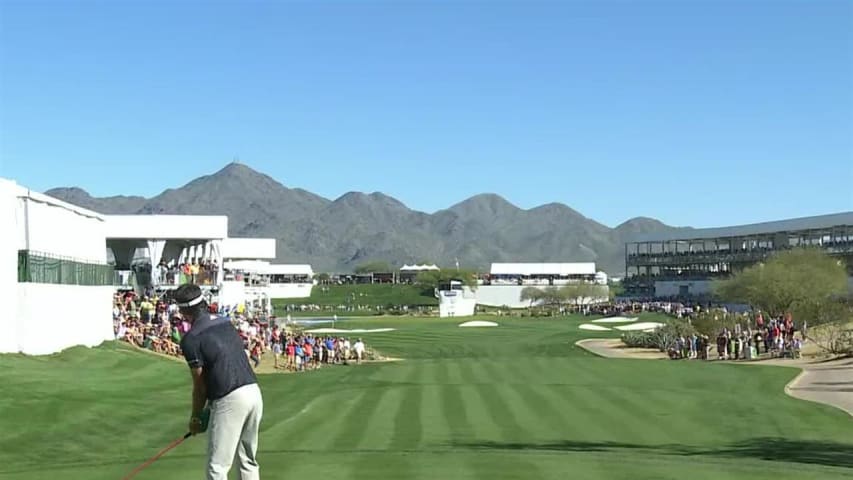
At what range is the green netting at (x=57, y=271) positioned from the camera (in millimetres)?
27734

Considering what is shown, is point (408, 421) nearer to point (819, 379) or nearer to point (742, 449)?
point (742, 449)

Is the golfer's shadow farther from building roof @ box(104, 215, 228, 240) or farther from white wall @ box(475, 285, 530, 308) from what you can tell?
white wall @ box(475, 285, 530, 308)

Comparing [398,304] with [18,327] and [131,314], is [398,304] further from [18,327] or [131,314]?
[18,327]

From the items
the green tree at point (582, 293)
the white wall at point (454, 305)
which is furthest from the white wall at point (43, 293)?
the green tree at point (582, 293)

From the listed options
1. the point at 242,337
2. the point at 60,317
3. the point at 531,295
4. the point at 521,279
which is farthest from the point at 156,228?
the point at 521,279

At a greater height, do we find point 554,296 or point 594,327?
point 554,296

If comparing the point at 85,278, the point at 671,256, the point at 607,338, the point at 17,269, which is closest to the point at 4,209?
the point at 17,269

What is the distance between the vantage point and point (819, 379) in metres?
35.3

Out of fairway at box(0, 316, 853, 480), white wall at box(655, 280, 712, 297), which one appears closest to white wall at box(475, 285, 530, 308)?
white wall at box(655, 280, 712, 297)

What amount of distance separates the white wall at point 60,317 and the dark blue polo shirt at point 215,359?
67.2 ft

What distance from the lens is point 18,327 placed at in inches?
1064

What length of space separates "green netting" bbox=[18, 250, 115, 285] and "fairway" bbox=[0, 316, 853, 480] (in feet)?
7.73

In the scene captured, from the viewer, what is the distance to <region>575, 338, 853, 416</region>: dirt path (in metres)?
29.2

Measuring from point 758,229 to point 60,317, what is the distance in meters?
104
